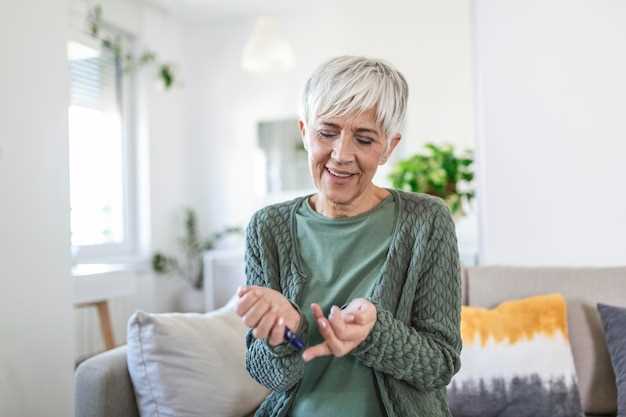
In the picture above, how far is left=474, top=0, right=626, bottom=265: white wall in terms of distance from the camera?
2.17 m

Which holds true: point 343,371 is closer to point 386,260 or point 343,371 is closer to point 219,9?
point 386,260

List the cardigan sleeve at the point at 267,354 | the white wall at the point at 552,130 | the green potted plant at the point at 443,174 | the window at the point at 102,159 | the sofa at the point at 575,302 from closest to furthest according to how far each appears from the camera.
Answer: the cardigan sleeve at the point at 267,354
the sofa at the point at 575,302
the white wall at the point at 552,130
the green potted plant at the point at 443,174
the window at the point at 102,159

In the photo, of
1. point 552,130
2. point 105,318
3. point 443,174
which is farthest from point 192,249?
point 552,130

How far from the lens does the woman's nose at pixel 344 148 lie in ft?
3.22

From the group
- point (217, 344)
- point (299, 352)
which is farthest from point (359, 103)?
point (217, 344)

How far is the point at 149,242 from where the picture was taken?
4.34 metres

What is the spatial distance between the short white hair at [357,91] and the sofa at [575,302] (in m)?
0.79

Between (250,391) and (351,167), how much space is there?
0.81 meters

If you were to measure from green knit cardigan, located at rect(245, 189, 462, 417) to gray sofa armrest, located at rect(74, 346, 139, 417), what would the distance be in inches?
17.6

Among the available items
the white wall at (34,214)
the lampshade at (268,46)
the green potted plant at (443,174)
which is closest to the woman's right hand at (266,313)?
the white wall at (34,214)

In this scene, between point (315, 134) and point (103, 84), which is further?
point (103, 84)

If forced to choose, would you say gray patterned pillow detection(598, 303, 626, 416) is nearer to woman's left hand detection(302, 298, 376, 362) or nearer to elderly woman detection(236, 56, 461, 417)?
elderly woman detection(236, 56, 461, 417)

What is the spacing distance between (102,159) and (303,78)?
150 cm

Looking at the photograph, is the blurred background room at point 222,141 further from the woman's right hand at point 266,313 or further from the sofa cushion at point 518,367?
the woman's right hand at point 266,313
